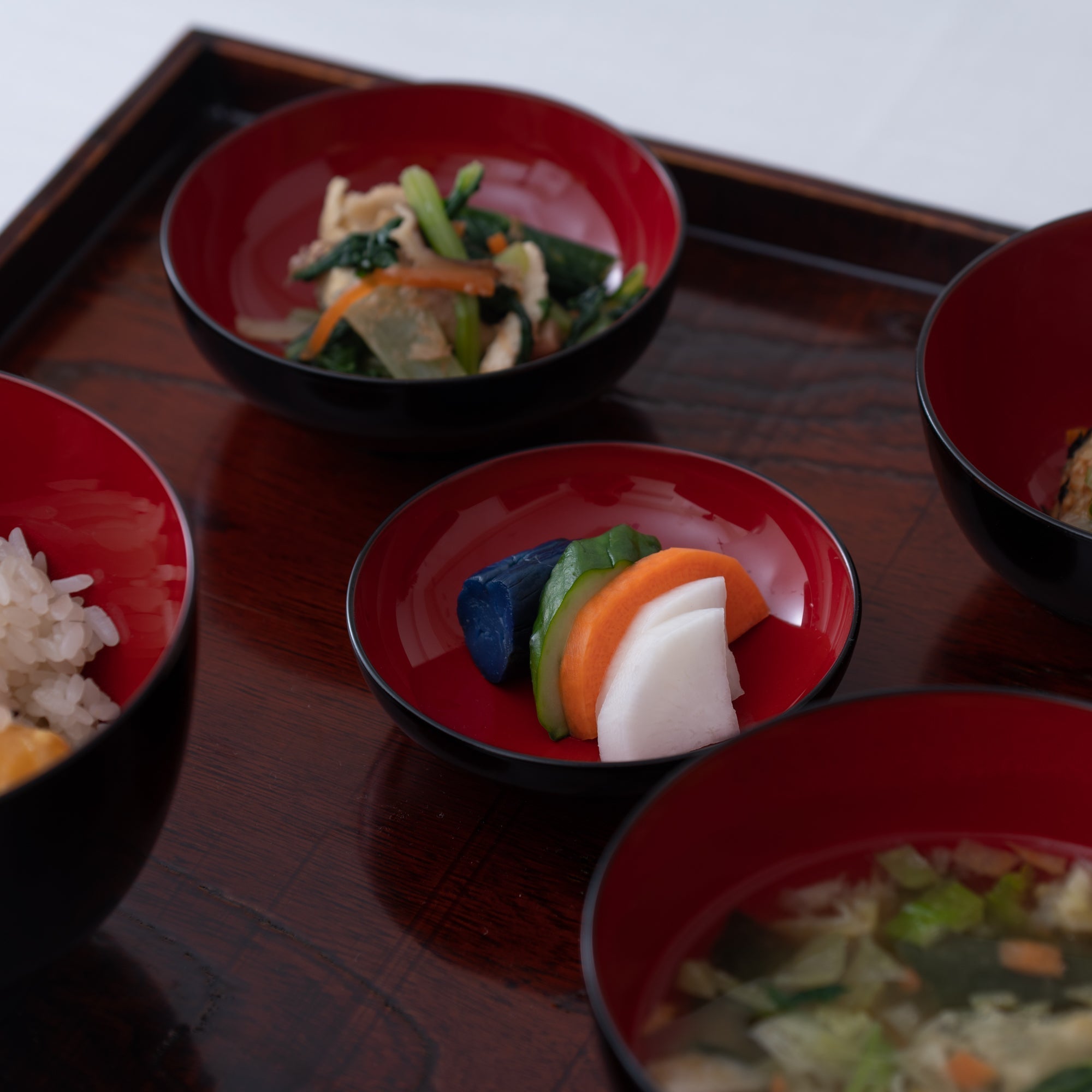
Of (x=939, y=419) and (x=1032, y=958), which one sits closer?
(x=1032, y=958)

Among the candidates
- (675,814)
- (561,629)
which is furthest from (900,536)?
(675,814)

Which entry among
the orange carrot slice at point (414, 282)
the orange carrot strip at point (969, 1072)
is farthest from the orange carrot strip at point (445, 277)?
the orange carrot strip at point (969, 1072)

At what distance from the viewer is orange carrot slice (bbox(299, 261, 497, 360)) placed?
1608mm

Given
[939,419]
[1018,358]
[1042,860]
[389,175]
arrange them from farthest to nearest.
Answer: [389,175] → [1018,358] → [939,419] → [1042,860]

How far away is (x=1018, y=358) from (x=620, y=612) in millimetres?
613

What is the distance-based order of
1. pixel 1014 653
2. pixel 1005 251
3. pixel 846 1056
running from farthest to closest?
pixel 1005 251 < pixel 1014 653 < pixel 846 1056

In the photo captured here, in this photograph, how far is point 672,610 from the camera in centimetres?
125

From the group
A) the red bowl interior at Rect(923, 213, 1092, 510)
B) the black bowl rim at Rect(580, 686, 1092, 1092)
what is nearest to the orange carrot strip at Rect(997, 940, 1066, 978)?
the black bowl rim at Rect(580, 686, 1092, 1092)

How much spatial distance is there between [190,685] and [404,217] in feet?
2.72

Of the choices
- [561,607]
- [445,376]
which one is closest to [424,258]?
[445,376]

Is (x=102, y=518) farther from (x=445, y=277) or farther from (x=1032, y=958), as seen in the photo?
(x=1032, y=958)

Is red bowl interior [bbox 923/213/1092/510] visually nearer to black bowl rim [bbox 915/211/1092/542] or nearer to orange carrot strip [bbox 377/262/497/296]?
black bowl rim [bbox 915/211/1092/542]

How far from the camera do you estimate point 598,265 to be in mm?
1783

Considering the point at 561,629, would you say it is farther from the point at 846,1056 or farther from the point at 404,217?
the point at 404,217
